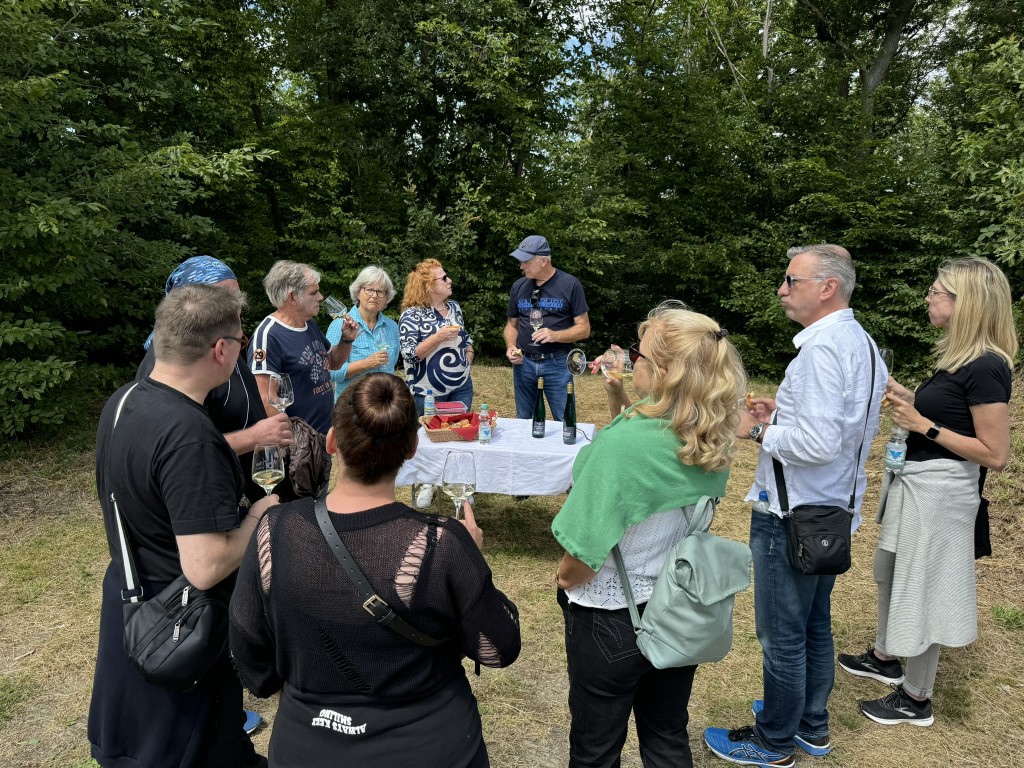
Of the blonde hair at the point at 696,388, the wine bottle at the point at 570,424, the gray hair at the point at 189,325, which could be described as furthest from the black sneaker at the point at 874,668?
the gray hair at the point at 189,325

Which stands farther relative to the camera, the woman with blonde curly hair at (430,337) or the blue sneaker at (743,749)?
the woman with blonde curly hair at (430,337)

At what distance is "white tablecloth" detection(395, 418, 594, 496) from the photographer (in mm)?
4078

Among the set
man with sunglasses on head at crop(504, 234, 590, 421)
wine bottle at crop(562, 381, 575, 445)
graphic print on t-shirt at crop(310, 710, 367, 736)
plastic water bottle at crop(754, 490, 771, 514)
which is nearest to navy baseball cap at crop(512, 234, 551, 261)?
man with sunglasses on head at crop(504, 234, 590, 421)

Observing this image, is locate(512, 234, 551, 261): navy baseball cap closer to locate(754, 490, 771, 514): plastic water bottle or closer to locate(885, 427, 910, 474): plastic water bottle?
locate(885, 427, 910, 474): plastic water bottle

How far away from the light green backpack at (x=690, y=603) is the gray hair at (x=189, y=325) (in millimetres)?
1294

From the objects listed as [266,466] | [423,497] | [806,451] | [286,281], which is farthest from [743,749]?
[286,281]

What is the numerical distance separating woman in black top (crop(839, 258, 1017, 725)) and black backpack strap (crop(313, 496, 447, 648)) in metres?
2.32

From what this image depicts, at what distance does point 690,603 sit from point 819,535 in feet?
2.59

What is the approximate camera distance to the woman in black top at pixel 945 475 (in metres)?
2.69

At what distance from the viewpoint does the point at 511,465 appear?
4105 mm

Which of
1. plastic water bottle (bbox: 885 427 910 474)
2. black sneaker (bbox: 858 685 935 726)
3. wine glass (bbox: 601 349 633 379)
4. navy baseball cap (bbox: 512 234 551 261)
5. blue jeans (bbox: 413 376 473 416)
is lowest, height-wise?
black sneaker (bbox: 858 685 935 726)

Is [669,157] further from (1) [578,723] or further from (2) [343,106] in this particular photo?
(1) [578,723]

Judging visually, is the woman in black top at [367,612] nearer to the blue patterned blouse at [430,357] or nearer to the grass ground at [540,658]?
the grass ground at [540,658]

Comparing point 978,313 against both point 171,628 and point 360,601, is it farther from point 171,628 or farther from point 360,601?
point 171,628
